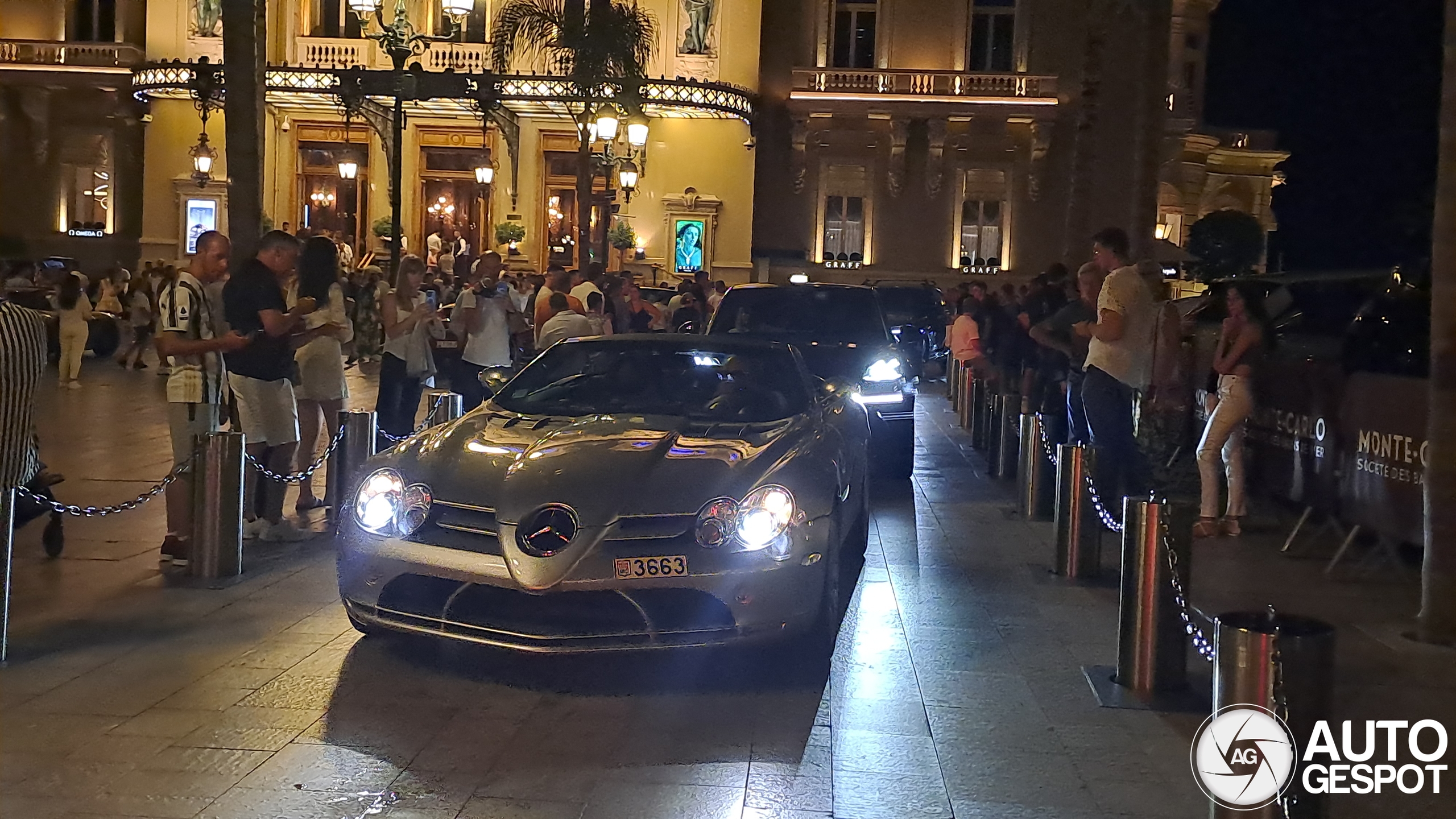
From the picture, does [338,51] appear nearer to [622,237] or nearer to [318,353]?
[622,237]

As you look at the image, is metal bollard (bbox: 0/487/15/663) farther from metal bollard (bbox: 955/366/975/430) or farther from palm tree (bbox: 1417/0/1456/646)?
metal bollard (bbox: 955/366/975/430)

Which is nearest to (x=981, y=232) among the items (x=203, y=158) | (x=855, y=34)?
(x=855, y=34)

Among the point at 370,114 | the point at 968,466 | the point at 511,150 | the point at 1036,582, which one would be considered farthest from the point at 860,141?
the point at 1036,582

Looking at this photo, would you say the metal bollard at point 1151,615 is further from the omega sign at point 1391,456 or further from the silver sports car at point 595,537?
the omega sign at point 1391,456

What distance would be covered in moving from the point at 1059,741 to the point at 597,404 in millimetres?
3203

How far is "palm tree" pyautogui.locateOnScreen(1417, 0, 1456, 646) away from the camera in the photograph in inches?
290

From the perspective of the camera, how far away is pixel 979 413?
16.9 metres

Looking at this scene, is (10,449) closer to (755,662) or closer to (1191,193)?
(755,662)

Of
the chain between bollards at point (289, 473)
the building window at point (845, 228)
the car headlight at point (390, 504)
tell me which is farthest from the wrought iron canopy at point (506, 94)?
the car headlight at point (390, 504)

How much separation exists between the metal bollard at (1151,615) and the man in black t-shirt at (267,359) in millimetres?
5036

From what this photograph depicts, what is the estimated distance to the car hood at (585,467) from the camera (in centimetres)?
602

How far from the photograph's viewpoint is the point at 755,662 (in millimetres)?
6543

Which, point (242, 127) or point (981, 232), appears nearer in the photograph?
point (242, 127)

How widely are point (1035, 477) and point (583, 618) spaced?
6.31 m
